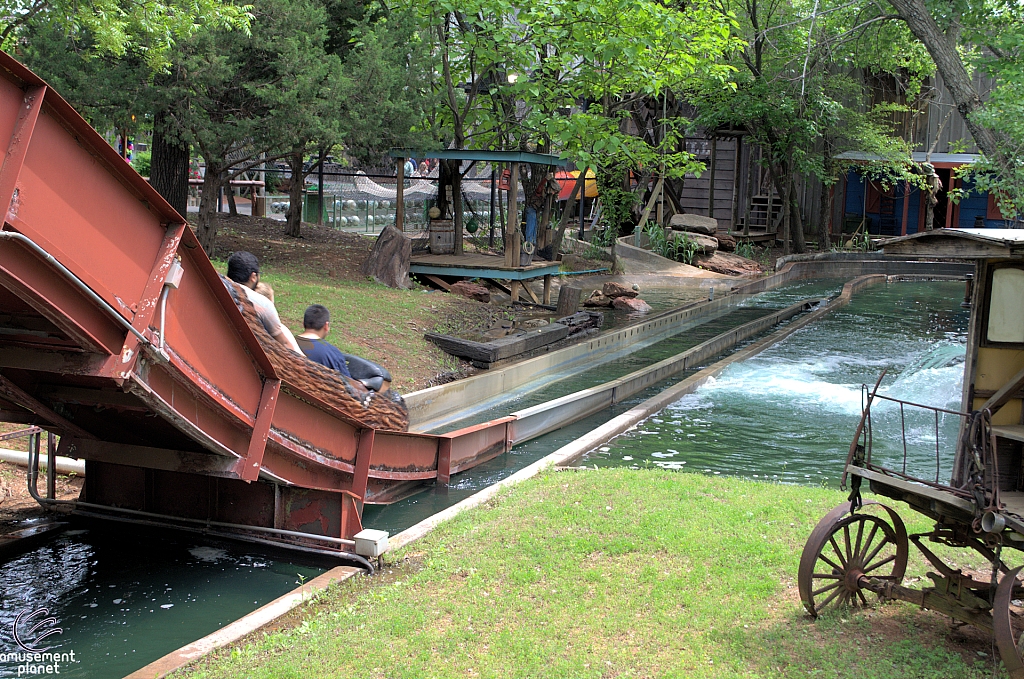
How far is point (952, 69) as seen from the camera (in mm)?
14336

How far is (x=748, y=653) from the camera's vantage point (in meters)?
5.04

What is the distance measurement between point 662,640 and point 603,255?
24552mm

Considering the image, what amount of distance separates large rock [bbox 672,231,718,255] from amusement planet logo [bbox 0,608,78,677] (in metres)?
27.8

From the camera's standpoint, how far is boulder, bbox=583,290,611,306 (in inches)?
906

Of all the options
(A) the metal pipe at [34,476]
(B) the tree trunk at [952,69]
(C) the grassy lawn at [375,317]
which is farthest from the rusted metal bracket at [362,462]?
(B) the tree trunk at [952,69]

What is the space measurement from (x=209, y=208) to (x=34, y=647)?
12576 mm

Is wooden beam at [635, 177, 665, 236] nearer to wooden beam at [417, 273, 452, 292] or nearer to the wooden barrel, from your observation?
the wooden barrel

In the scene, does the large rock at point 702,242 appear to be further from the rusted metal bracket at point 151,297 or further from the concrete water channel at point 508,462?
the rusted metal bracket at point 151,297

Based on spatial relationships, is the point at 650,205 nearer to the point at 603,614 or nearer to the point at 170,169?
the point at 170,169

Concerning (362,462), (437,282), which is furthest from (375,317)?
(362,462)

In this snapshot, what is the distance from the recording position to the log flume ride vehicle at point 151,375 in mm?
4336

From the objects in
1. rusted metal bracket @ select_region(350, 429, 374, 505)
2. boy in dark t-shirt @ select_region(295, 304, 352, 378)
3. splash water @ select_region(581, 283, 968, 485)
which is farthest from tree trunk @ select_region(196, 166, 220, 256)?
rusted metal bracket @ select_region(350, 429, 374, 505)

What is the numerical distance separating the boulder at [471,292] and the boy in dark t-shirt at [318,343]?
1142cm

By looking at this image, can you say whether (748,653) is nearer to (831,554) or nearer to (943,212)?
(831,554)
